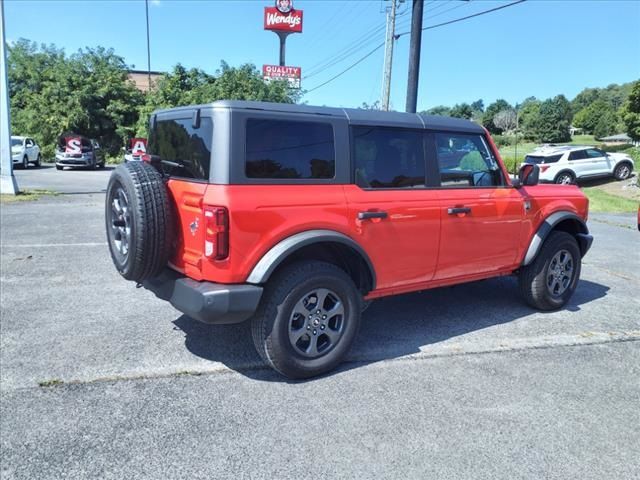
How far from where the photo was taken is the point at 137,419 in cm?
307

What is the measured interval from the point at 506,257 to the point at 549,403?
1791 mm

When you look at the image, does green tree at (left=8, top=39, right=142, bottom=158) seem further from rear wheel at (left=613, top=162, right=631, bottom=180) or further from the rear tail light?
the rear tail light

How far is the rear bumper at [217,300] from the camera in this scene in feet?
10.7

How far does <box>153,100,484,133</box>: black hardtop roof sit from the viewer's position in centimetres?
342

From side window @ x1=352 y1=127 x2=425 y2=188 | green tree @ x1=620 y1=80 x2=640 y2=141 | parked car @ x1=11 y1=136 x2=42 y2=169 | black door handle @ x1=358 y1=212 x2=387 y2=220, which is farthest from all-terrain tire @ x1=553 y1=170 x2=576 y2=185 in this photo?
parked car @ x1=11 y1=136 x2=42 y2=169

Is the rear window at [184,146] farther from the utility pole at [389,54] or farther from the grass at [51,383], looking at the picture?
the utility pole at [389,54]

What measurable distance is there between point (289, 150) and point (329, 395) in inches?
68.2

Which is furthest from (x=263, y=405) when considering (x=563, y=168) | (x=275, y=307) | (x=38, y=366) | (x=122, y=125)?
(x=122, y=125)

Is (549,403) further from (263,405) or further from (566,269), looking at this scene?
(566,269)

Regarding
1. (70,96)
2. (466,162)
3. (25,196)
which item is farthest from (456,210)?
(70,96)

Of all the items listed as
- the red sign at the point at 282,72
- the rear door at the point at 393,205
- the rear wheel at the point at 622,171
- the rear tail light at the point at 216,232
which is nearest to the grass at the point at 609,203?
the rear wheel at the point at 622,171

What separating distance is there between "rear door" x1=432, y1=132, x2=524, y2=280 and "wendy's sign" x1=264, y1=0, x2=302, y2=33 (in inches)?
1454

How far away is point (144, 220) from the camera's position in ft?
11.1

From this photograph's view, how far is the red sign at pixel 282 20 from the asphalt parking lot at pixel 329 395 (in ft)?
120
